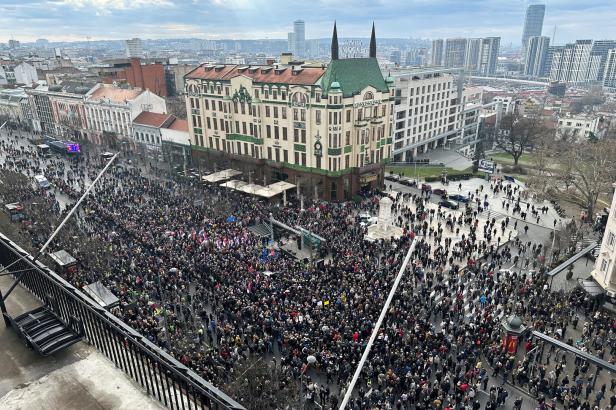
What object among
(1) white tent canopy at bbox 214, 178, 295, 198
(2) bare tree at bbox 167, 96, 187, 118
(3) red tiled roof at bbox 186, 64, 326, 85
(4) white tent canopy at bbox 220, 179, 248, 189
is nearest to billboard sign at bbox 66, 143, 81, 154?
(3) red tiled roof at bbox 186, 64, 326, 85

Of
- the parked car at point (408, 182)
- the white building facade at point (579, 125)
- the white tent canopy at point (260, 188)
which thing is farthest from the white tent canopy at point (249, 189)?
the white building facade at point (579, 125)

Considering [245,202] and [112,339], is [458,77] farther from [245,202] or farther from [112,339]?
[112,339]

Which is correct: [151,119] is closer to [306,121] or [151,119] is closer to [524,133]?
[306,121]

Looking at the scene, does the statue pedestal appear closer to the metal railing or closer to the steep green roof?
the steep green roof

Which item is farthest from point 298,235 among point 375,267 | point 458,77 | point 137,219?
point 458,77

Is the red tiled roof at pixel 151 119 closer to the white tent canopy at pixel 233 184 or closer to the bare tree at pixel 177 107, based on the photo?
the bare tree at pixel 177 107

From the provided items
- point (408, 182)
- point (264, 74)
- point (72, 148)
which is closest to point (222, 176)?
point (264, 74)

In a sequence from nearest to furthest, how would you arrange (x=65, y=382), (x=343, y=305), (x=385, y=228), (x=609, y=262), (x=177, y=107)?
(x=65, y=382) → (x=343, y=305) → (x=609, y=262) → (x=385, y=228) → (x=177, y=107)
